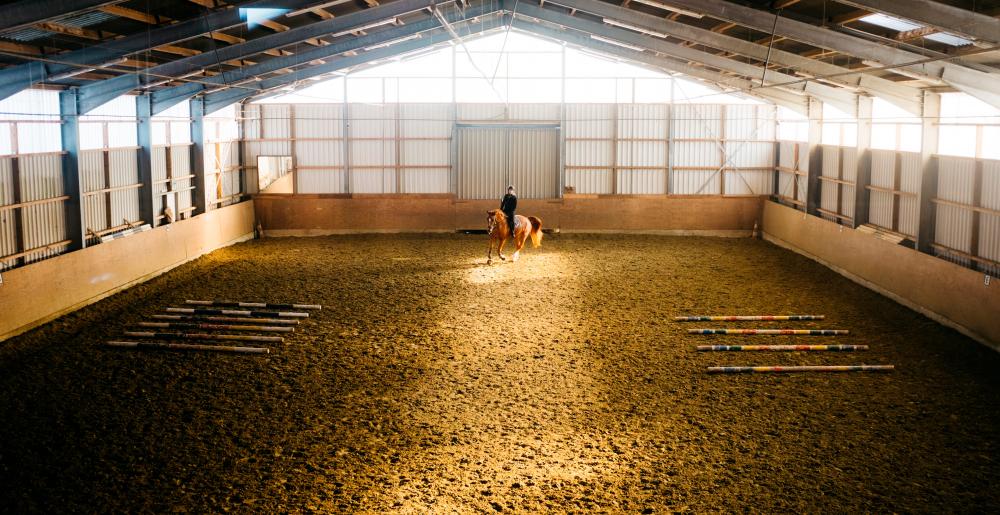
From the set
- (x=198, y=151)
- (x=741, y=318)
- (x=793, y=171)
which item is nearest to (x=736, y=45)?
(x=741, y=318)

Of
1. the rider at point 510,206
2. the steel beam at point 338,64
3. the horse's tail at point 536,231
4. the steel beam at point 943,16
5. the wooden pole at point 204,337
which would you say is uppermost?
the steel beam at point 338,64

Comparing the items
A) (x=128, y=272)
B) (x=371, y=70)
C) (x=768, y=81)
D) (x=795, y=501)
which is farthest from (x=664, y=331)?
(x=371, y=70)

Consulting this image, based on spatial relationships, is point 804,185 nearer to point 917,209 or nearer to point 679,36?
point 917,209

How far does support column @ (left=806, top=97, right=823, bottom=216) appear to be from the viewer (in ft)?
63.9

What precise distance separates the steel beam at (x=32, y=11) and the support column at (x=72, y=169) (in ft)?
15.7

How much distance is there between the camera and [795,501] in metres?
6.52

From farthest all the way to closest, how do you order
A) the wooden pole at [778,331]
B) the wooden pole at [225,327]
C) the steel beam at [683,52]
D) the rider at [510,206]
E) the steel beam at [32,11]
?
1. the rider at [510,206]
2. the steel beam at [683,52]
3. the wooden pole at [225,327]
4. the wooden pole at [778,331]
5. the steel beam at [32,11]

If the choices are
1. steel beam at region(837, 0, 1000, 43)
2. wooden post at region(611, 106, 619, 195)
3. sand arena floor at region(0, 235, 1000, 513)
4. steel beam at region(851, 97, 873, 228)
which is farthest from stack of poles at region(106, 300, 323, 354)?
wooden post at region(611, 106, 619, 195)

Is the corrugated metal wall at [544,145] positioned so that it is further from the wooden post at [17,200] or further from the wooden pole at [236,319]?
the wooden pole at [236,319]

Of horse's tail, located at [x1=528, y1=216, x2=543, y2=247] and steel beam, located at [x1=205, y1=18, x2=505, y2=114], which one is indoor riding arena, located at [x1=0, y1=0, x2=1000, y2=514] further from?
horse's tail, located at [x1=528, y1=216, x2=543, y2=247]

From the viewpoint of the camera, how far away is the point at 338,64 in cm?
2078

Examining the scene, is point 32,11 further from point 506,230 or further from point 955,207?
point 955,207

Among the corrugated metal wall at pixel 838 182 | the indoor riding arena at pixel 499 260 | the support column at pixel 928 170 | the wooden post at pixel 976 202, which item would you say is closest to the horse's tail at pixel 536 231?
the indoor riding arena at pixel 499 260

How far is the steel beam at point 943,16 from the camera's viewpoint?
9.09 meters
